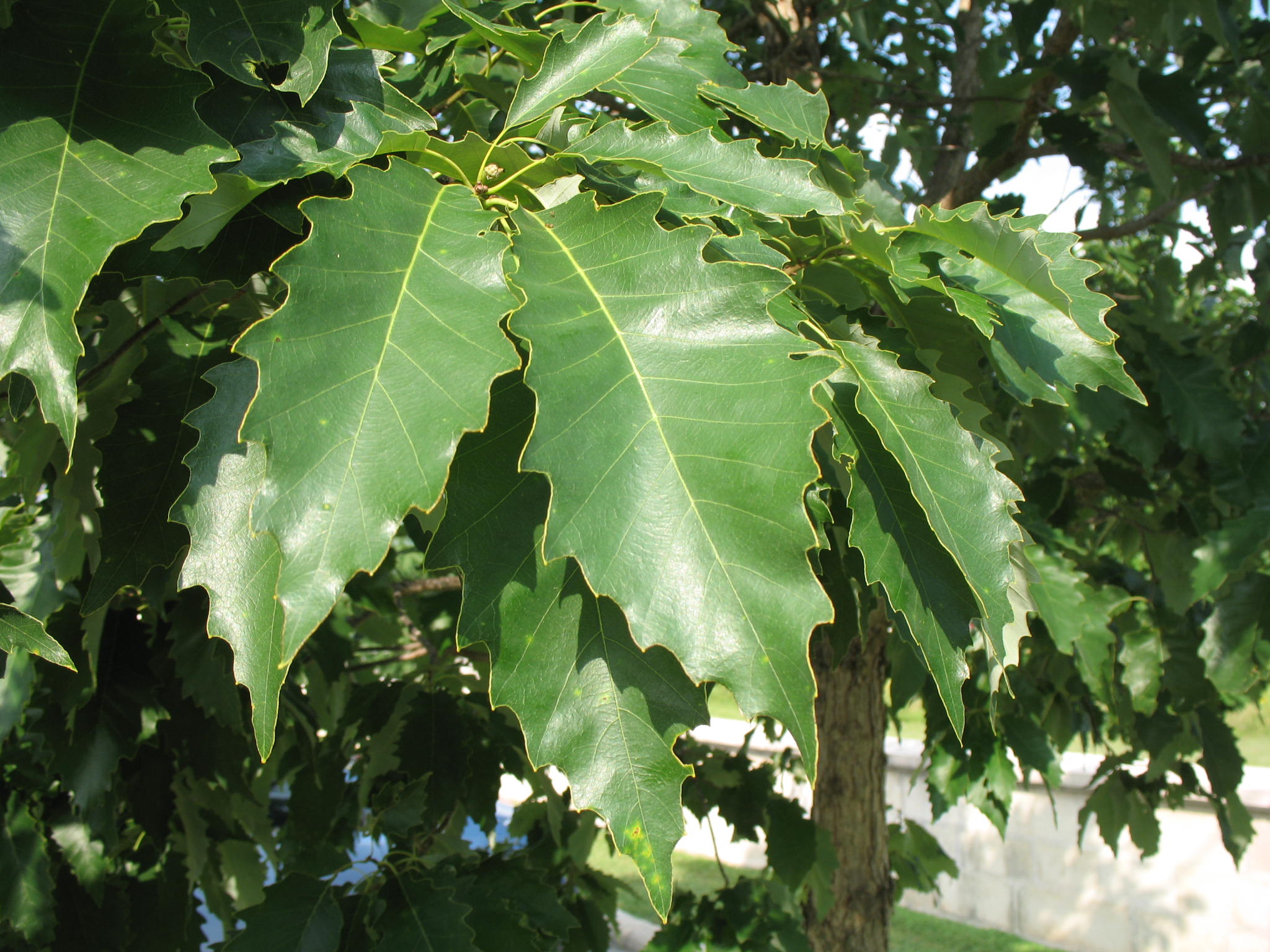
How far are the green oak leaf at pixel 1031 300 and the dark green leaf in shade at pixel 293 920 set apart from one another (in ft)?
3.08

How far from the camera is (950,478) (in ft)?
2.03

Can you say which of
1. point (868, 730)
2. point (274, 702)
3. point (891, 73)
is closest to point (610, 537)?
point (274, 702)

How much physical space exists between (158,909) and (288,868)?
0.30 m

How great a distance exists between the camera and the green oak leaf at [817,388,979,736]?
601 millimetres

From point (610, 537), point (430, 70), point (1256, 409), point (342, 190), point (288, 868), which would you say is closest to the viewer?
point (610, 537)

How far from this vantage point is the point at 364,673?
2801 millimetres

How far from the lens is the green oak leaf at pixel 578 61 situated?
75cm

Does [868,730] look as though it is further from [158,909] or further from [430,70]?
[430,70]

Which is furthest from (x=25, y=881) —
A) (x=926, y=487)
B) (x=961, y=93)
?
(x=961, y=93)

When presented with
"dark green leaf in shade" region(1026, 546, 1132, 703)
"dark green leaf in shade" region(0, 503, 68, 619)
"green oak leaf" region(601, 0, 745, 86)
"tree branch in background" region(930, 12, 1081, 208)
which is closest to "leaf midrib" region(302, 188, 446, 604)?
"green oak leaf" region(601, 0, 745, 86)

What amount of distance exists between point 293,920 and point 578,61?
3.20 feet

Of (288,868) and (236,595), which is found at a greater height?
(236,595)

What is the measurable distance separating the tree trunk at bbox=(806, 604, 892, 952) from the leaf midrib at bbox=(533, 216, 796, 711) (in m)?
1.75

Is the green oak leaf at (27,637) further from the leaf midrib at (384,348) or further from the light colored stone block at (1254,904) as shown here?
the light colored stone block at (1254,904)
